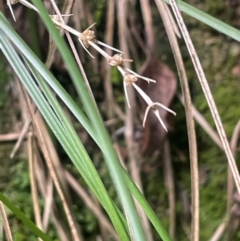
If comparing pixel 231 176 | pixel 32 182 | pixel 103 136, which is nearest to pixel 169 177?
pixel 231 176

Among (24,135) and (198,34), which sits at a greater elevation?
(198,34)

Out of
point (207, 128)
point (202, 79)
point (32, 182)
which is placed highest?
point (202, 79)

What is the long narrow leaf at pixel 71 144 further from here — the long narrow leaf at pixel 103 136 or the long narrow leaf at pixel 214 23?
the long narrow leaf at pixel 214 23

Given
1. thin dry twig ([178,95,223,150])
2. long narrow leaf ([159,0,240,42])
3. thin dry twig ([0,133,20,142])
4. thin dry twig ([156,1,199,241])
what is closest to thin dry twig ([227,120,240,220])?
thin dry twig ([178,95,223,150])

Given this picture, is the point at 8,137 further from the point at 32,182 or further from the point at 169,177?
the point at 169,177

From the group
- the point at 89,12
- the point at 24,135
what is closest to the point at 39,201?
the point at 24,135

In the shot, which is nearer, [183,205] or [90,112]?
[90,112]

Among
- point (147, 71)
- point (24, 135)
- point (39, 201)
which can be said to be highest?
point (147, 71)

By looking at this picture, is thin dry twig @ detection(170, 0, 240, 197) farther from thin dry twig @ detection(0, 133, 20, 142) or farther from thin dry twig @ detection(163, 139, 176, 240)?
thin dry twig @ detection(0, 133, 20, 142)

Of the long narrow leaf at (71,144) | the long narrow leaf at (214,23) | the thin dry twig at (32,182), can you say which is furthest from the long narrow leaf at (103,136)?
the thin dry twig at (32,182)

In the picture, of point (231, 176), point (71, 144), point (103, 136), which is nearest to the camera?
point (103, 136)

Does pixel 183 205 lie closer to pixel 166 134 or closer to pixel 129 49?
pixel 166 134
